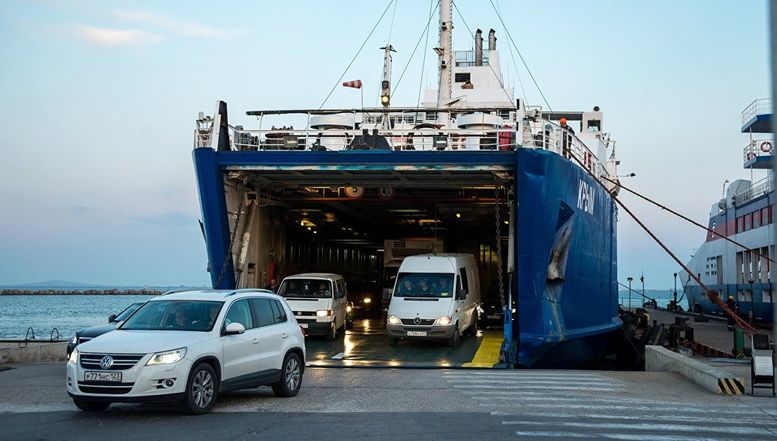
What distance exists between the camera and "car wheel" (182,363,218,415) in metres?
10.8

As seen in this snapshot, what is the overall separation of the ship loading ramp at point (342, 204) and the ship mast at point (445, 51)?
10.4ft

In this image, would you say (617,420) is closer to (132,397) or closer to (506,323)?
(132,397)

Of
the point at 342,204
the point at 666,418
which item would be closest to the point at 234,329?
the point at 666,418

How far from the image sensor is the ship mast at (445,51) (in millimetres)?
27359

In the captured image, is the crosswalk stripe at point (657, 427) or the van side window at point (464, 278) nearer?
the crosswalk stripe at point (657, 427)

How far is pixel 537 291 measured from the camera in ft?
65.6

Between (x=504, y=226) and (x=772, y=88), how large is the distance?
28.6 metres

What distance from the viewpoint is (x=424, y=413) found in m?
11.4

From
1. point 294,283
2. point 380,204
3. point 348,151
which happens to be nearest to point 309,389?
point 348,151

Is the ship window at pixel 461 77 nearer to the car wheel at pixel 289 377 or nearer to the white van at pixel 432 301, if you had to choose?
the white van at pixel 432 301

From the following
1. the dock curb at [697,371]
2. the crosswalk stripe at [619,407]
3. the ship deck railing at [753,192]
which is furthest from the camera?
the ship deck railing at [753,192]

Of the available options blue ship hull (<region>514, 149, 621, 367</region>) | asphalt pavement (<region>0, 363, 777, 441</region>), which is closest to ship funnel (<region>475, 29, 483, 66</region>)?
blue ship hull (<region>514, 149, 621, 367</region>)

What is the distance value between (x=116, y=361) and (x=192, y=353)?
901 mm

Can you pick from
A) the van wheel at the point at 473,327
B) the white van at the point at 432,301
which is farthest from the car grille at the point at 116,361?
the van wheel at the point at 473,327
